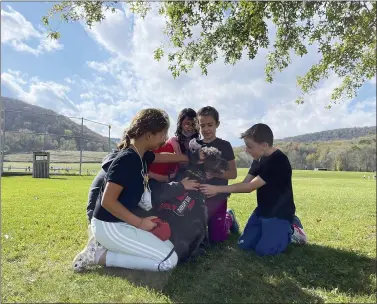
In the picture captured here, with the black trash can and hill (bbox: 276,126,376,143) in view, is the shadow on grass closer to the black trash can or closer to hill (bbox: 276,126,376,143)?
hill (bbox: 276,126,376,143)

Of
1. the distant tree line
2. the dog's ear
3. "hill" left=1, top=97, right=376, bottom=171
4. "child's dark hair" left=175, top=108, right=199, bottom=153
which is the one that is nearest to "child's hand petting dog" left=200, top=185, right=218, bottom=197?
the dog's ear

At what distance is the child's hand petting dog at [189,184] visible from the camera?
347 cm

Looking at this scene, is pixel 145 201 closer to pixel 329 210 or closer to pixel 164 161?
pixel 164 161

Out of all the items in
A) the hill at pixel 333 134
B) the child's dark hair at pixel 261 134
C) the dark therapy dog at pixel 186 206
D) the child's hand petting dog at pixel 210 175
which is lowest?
the dark therapy dog at pixel 186 206

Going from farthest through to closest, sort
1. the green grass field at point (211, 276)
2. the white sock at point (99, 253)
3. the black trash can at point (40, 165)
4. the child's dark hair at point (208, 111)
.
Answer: the black trash can at point (40, 165), the child's dark hair at point (208, 111), the white sock at point (99, 253), the green grass field at point (211, 276)

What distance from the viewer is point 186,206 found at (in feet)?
11.3

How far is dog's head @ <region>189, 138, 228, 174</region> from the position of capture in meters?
3.55

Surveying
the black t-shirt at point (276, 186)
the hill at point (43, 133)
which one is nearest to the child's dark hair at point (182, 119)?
the black t-shirt at point (276, 186)

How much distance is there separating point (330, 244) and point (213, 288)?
2182mm

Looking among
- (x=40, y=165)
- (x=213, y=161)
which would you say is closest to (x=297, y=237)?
(x=213, y=161)

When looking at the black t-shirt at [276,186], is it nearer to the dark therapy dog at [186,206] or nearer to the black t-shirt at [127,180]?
the dark therapy dog at [186,206]

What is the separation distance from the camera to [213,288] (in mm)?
2797

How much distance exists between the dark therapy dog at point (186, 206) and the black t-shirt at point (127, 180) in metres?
0.33

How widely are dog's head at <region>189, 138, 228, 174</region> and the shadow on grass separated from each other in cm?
91
